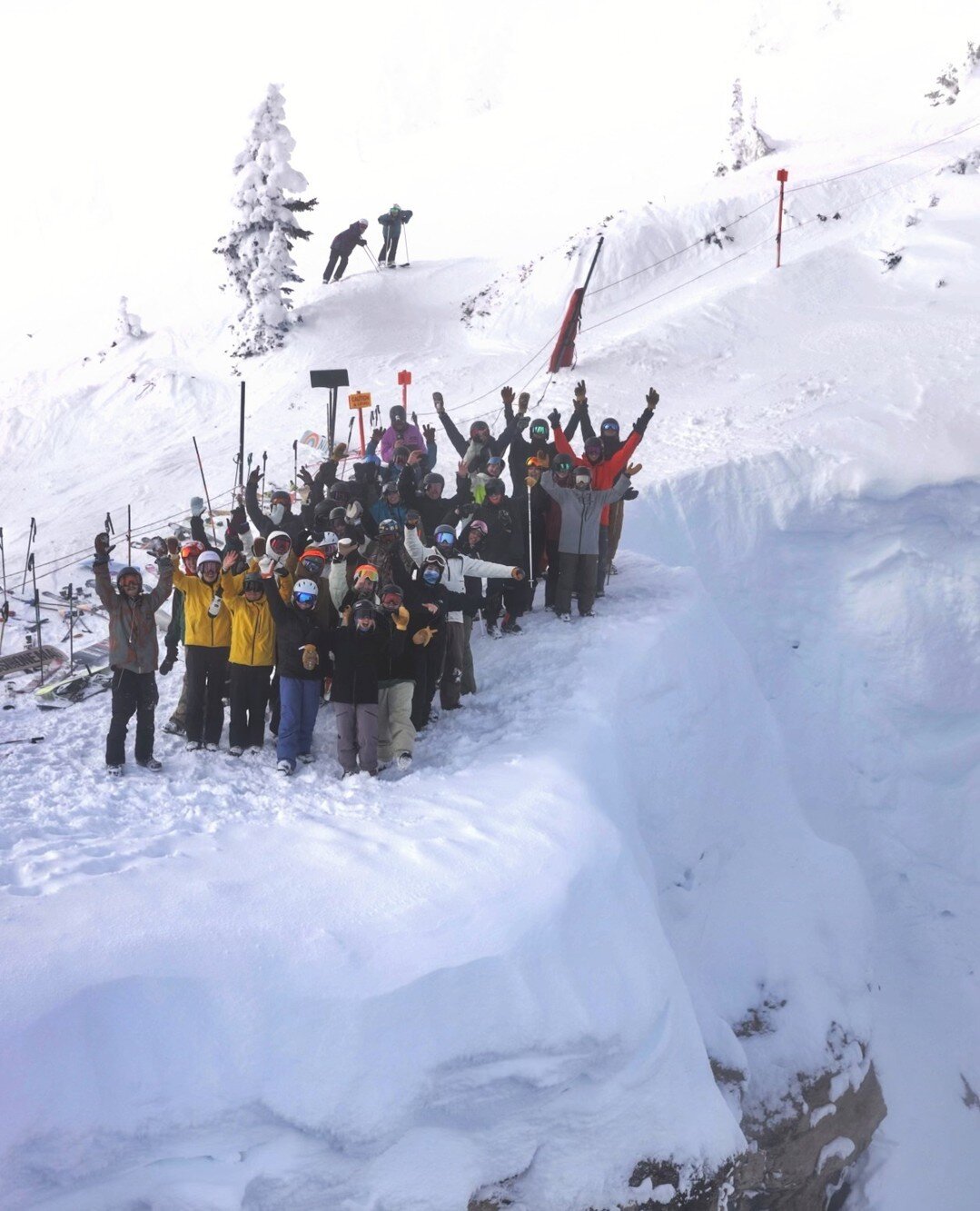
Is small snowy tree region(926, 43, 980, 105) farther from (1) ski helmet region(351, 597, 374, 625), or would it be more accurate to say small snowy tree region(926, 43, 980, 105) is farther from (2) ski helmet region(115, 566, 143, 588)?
(2) ski helmet region(115, 566, 143, 588)

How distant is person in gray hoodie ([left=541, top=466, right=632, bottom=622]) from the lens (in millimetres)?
9773

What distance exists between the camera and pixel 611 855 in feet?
21.9

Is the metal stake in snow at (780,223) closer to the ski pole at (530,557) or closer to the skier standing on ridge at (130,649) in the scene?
the ski pole at (530,557)

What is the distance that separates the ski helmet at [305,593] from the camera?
7.83 meters

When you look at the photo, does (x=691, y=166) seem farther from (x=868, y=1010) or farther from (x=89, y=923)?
(x=89, y=923)

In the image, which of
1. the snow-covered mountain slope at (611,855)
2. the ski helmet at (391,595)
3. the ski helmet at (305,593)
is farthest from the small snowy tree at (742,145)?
the ski helmet at (305,593)

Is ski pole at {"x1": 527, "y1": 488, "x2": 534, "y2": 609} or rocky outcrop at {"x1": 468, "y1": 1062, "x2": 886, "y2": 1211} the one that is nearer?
rocky outcrop at {"x1": 468, "y1": 1062, "x2": 886, "y2": 1211}

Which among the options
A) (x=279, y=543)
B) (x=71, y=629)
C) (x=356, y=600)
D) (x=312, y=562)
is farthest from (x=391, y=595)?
(x=71, y=629)

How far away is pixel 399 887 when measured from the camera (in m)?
6.14

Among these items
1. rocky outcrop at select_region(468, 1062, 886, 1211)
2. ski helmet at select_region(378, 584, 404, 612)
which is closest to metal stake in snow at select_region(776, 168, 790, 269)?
ski helmet at select_region(378, 584, 404, 612)

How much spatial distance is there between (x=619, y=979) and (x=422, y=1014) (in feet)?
4.10

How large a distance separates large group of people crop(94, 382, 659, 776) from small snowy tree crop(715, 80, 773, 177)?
58.1 feet

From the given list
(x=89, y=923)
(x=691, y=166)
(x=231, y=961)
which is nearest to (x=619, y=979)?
(x=231, y=961)

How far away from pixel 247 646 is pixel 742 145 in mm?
22419
